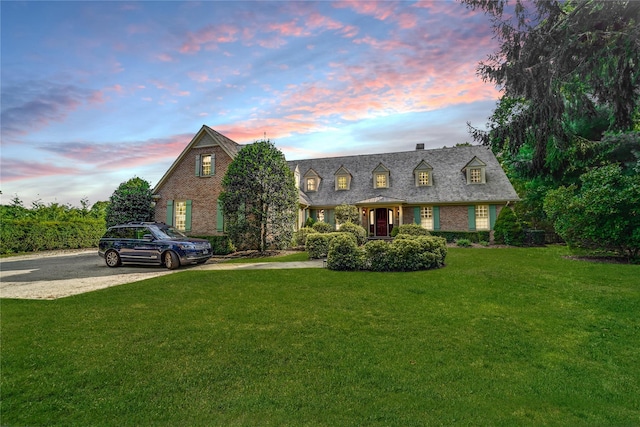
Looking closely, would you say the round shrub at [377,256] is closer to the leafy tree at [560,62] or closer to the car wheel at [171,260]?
the leafy tree at [560,62]

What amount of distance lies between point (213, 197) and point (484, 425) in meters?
20.3

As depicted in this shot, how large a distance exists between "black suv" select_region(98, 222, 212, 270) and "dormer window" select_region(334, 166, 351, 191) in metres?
16.9

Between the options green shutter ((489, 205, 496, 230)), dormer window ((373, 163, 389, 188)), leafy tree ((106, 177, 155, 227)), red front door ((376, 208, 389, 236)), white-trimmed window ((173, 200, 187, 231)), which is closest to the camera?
white-trimmed window ((173, 200, 187, 231))

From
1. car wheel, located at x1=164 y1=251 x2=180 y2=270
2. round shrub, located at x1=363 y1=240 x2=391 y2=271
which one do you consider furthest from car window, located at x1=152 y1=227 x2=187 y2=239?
round shrub, located at x1=363 y1=240 x2=391 y2=271

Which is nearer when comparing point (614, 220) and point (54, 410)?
point (54, 410)

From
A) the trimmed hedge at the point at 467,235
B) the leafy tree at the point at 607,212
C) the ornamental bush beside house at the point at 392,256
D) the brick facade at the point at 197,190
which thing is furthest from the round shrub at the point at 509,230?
the brick facade at the point at 197,190

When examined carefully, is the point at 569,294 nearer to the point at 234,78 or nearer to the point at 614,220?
the point at 614,220

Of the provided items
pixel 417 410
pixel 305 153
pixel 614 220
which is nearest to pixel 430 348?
pixel 417 410

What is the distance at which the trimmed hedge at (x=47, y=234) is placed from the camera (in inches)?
765

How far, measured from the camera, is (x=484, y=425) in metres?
2.99

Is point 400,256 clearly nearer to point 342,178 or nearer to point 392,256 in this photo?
point 392,256

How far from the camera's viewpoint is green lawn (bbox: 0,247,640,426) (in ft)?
10.5

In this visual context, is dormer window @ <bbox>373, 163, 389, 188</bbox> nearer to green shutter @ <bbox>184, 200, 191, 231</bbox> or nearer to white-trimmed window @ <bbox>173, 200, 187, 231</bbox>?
green shutter @ <bbox>184, 200, 191, 231</bbox>

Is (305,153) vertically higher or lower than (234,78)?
higher
